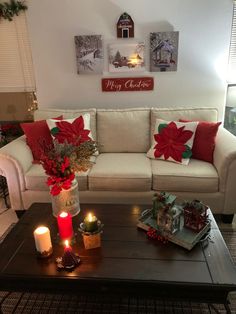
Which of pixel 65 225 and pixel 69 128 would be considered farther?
pixel 69 128

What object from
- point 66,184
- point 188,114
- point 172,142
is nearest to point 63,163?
point 66,184

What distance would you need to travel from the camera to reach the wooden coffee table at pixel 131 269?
123 centimetres

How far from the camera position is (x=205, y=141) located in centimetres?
241

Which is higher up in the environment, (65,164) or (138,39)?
(138,39)

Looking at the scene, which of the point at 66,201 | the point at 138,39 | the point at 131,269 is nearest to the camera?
the point at 131,269

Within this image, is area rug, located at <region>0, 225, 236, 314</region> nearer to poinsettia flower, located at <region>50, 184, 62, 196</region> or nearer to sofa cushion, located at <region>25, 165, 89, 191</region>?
poinsettia flower, located at <region>50, 184, 62, 196</region>

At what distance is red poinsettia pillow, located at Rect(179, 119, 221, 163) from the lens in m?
2.39

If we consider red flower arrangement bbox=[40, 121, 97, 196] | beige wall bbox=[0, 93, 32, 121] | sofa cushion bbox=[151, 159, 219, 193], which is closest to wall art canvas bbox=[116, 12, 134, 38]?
beige wall bbox=[0, 93, 32, 121]

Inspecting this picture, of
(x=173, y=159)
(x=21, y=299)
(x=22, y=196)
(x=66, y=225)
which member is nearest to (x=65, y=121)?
(x=22, y=196)

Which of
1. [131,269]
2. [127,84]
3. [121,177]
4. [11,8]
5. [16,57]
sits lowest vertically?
[131,269]

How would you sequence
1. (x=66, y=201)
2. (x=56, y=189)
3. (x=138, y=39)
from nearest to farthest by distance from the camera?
(x=56, y=189), (x=66, y=201), (x=138, y=39)

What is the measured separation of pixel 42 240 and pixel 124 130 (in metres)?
1.60

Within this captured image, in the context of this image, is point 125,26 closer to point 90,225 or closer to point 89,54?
point 89,54

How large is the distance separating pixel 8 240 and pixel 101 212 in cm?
60
